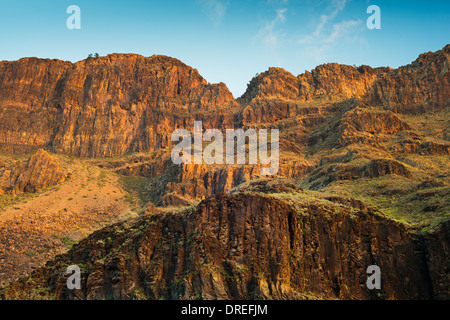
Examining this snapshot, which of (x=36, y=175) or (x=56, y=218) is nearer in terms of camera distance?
(x=56, y=218)

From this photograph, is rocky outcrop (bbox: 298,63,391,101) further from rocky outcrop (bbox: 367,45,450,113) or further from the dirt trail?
the dirt trail

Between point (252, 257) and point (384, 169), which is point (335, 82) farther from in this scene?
point (252, 257)

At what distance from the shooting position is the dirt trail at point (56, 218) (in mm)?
58625

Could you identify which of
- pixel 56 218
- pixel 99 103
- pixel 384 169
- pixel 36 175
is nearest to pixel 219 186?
pixel 56 218

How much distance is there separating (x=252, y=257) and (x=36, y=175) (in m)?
59.9

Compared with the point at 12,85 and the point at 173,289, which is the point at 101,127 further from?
the point at 173,289

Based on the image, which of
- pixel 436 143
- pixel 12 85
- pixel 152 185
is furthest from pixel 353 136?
pixel 12 85

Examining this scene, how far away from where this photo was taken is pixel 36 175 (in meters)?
84.8

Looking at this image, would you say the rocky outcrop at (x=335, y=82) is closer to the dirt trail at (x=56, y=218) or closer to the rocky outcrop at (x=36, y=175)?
the dirt trail at (x=56, y=218)

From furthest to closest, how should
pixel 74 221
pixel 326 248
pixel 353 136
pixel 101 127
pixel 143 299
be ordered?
pixel 101 127 < pixel 353 136 < pixel 74 221 < pixel 326 248 < pixel 143 299

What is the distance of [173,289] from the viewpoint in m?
35.8

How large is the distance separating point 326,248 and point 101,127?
90.2 meters

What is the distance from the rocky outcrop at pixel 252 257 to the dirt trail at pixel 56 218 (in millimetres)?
21272

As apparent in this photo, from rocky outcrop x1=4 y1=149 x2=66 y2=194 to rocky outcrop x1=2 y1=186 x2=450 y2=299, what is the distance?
1880 inches
